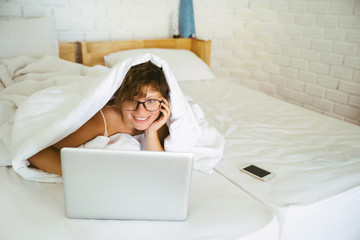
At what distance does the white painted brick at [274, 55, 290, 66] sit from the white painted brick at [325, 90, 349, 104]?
0.45 m

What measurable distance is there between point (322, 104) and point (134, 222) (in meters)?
2.13

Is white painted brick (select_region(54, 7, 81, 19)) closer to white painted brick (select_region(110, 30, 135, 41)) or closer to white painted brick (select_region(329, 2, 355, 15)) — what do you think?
white painted brick (select_region(110, 30, 135, 41))

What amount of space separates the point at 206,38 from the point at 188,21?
309 mm

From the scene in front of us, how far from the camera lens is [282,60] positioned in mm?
2779

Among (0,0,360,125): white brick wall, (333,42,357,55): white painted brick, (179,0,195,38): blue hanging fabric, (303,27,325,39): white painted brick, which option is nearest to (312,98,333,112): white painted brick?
(0,0,360,125): white brick wall

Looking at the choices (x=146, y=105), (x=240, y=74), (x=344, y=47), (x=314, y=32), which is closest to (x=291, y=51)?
(x=314, y=32)

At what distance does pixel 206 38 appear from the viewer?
10.1ft

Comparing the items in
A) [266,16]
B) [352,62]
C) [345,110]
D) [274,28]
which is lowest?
[345,110]

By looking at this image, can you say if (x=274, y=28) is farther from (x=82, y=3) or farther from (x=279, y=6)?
(x=82, y=3)

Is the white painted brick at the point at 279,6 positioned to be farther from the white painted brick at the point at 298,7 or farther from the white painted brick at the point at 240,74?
the white painted brick at the point at 240,74

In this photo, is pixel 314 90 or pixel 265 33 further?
pixel 265 33

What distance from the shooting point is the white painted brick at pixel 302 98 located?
8.60 feet

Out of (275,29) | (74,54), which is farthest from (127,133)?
(275,29)

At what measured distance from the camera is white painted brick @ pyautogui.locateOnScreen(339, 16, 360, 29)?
221 centimetres
